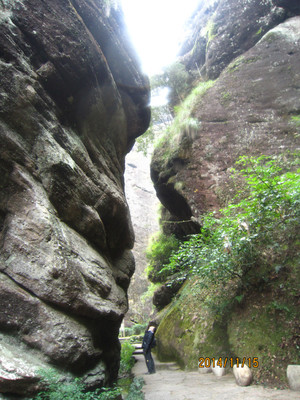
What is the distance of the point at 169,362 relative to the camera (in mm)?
7320

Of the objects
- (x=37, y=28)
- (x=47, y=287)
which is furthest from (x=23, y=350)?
(x=37, y=28)

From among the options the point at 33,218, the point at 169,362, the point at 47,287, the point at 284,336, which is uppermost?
the point at 33,218

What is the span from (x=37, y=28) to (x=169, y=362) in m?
9.04

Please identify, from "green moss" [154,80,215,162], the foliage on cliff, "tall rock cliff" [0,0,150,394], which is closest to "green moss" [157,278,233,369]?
the foliage on cliff

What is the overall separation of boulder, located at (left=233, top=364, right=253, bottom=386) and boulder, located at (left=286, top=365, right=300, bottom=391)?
64 cm

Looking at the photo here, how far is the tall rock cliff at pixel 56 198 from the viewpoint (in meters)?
3.28

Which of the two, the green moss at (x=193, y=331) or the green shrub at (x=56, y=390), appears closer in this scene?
the green shrub at (x=56, y=390)

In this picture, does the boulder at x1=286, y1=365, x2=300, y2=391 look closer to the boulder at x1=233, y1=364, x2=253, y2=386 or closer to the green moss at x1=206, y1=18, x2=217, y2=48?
the boulder at x1=233, y1=364, x2=253, y2=386

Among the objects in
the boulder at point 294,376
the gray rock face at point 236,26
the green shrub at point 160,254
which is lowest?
the boulder at point 294,376

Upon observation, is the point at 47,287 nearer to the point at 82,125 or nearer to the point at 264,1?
the point at 82,125

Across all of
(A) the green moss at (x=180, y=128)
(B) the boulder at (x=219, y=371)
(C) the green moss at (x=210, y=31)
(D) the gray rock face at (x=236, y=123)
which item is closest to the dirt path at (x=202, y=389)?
(B) the boulder at (x=219, y=371)

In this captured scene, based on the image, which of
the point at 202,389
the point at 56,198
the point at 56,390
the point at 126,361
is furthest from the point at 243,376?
the point at 126,361

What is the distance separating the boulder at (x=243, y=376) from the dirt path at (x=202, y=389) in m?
0.10
